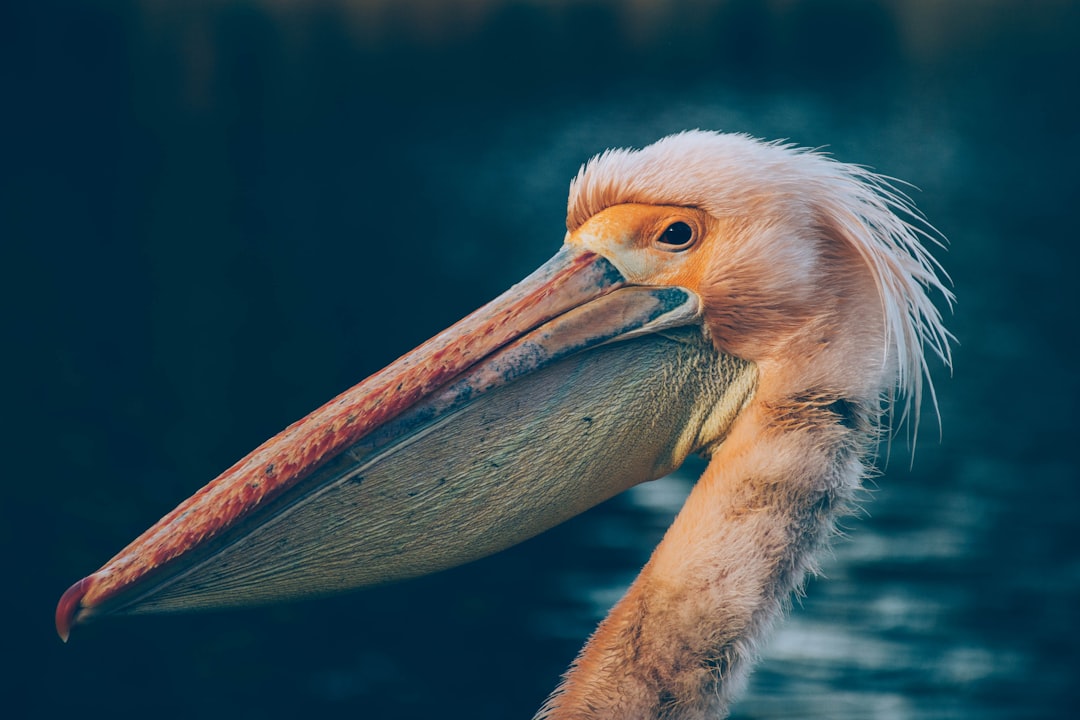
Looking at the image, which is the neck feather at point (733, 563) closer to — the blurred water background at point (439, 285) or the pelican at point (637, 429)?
the pelican at point (637, 429)

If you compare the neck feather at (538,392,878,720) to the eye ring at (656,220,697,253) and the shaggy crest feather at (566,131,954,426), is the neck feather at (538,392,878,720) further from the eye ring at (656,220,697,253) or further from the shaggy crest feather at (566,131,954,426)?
the eye ring at (656,220,697,253)

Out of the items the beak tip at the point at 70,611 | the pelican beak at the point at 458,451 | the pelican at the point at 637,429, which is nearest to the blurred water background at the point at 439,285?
the beak tip at the point at 70,611

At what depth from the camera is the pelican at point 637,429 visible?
184 centimetres

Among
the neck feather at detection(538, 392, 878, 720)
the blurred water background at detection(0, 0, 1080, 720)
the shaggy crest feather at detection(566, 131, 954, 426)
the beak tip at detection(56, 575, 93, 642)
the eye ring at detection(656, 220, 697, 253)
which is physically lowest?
the beak tip at detection(56, 575, 93, 642)

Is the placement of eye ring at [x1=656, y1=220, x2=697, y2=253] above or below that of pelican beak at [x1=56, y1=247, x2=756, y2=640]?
above

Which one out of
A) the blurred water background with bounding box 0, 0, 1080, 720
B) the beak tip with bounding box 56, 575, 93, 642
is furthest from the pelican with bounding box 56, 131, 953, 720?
the blurred water background with bounding box 0, 0, 1080, 720

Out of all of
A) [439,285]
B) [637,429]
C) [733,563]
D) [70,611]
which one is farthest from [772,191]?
[439,285]

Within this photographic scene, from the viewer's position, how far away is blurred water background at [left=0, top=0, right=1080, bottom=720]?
5.02 metres

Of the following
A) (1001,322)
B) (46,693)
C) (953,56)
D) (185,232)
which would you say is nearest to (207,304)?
(185,232)

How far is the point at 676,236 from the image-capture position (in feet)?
6.48

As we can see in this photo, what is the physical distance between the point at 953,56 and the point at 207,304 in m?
7.84

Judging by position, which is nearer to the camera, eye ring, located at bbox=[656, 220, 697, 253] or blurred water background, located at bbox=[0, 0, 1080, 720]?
eye ring, located at bbox=[656, 220, 697, 253]

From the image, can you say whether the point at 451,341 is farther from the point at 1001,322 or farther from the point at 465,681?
the point at 1001,322

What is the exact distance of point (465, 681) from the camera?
4863mm
